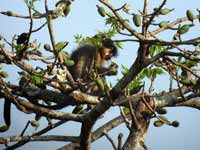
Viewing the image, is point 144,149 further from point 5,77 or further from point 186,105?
point 5,77

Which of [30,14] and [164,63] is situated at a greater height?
[30,14]

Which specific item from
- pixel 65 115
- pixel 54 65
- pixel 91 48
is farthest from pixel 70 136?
pixel 91 48

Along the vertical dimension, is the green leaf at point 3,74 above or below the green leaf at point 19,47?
below

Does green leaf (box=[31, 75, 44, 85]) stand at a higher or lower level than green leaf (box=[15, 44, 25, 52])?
lower

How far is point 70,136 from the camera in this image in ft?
17.6

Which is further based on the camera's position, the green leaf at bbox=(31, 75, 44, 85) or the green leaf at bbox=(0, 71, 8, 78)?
the green leaf at bbox=(0, 71, 8, 78)

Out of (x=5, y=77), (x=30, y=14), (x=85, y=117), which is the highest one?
(x=30, y=14)

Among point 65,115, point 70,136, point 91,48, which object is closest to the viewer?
point 65,115

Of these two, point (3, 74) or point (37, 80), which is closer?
point (37, 80)

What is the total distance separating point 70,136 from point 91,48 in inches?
153

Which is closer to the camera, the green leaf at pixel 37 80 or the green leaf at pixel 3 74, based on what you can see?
the green leaf at pixel 37 80

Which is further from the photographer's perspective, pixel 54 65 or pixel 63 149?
pixel 63 149

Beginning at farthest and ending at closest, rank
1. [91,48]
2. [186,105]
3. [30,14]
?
[91,48]
[186,105]
[30,14]

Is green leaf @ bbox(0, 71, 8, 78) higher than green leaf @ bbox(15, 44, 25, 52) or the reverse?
the reverse
